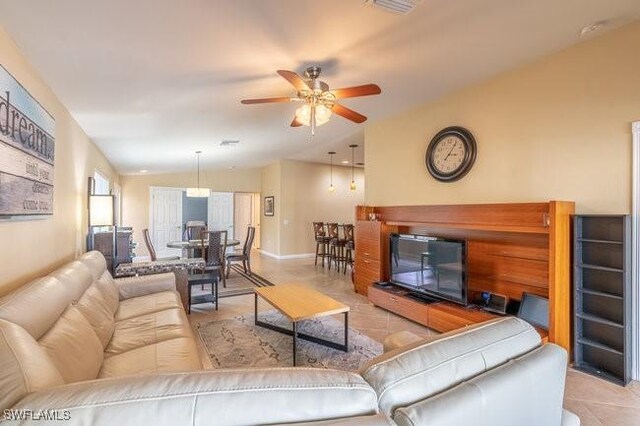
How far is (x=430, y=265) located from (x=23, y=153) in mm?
3719

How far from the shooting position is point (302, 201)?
8.84m

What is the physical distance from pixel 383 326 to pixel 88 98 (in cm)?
378

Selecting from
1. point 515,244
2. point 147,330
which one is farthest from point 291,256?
point 147,330

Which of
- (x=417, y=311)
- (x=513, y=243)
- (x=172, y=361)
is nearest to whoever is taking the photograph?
(x=172, y=361)

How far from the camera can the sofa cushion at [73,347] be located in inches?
57.4

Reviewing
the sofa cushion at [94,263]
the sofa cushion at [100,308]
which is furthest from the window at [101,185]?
the sofa cushion at [100,308]

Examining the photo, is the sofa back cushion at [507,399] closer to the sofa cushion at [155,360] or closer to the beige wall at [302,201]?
the sofa cushion at [155,360]

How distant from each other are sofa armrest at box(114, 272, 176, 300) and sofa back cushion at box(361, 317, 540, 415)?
118 inches

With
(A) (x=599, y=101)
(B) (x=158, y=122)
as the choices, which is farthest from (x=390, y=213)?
(B) (x=158, y=122)

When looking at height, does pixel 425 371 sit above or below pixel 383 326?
above

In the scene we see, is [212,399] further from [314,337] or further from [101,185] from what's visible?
[101,185]

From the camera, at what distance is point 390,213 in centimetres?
466

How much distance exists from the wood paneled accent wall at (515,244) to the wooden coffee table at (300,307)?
161 centimetres

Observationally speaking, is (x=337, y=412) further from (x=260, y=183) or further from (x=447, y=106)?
(x=260, y=183)
